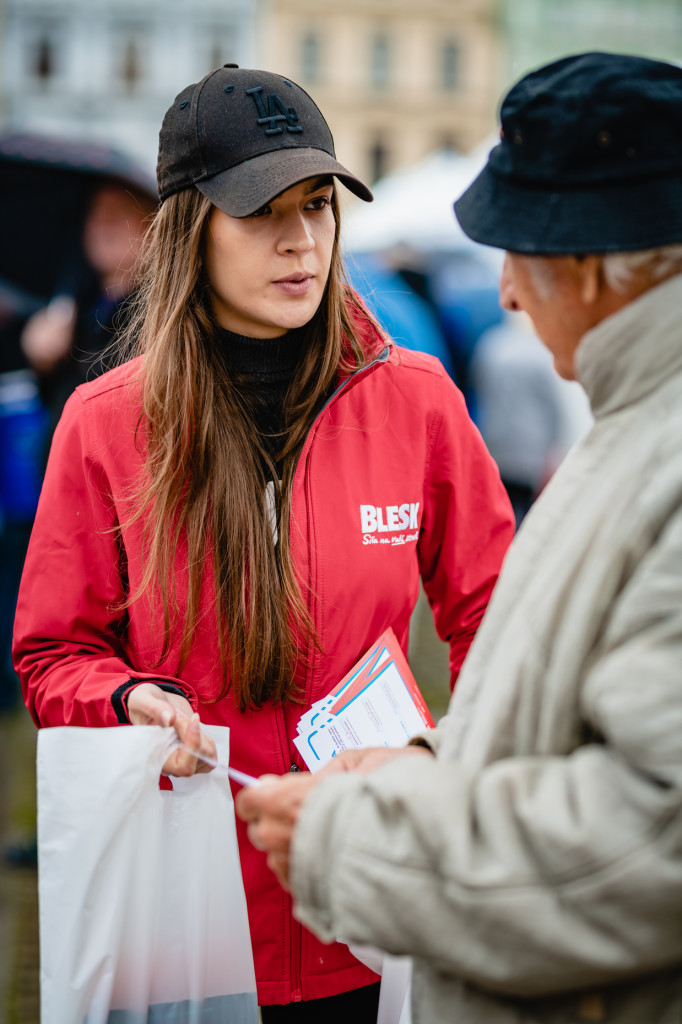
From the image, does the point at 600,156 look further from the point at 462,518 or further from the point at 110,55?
the point at 110,55

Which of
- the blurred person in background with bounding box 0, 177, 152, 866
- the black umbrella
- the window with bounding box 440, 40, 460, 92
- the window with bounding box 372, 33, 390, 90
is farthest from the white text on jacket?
the window with bounding box 440, 40, 460, 92

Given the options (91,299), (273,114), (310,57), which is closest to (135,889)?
(273,114)

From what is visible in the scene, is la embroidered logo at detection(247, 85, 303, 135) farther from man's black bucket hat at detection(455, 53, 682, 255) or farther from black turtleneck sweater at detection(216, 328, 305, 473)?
man's black bucket hat at detection(455, 53, 682, 255)

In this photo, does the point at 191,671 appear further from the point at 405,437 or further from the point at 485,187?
the point at 485,187

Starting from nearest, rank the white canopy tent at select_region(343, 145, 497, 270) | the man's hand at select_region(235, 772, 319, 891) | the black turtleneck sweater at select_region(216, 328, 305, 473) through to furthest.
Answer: the man's hand at select_region(235, 772, 319, 891) < the black turtleneck sweater at select_region(216, 328, 305, 473) < the white canopy tent at select_region(343, 145, 497, 270)

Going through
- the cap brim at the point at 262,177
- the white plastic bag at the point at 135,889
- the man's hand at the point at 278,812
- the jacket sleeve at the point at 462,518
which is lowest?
the white plastic bag at the point at 135,889

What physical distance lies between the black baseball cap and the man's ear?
2.17 ft

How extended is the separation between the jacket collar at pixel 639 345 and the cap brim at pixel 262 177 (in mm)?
718

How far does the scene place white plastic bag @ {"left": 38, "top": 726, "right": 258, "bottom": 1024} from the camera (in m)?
1.58

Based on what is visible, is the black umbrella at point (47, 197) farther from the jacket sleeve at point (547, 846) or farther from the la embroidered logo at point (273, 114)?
the jacket sleeve at point (547, 846)

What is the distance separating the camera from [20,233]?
5.29m

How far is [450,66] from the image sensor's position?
42281mm

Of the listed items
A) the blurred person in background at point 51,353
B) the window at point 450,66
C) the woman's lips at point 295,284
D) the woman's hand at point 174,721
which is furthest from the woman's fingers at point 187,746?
the window at point 450,66

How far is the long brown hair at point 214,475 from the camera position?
176 cm
